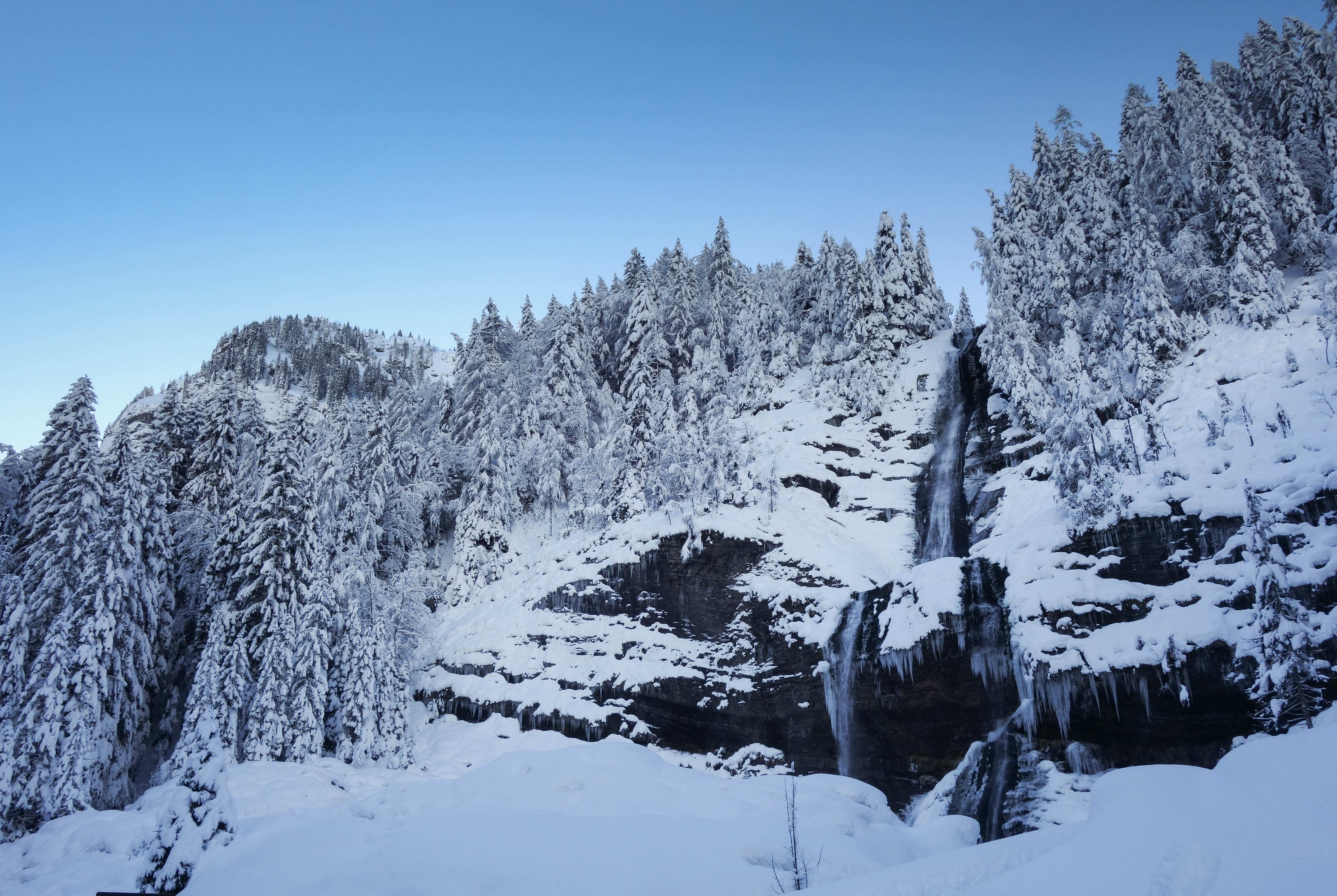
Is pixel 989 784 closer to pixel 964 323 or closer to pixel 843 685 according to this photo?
A: pixel 843 685

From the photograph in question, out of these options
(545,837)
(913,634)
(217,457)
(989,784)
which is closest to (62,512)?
(217,457)

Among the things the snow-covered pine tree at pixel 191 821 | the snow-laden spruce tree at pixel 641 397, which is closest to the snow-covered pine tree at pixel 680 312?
the snow-laden spruce tree at pixel 641 397

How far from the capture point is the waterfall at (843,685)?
19.7 m

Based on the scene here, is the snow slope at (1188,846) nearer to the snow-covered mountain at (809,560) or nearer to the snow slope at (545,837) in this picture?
the snow-covered mountain at (809,560)

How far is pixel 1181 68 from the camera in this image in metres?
36.1

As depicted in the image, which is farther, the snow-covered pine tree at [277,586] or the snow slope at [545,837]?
the snow-covered pine tree at [277,586]

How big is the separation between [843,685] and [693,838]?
12073 mm

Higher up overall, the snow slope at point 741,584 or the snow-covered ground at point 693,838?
the snow slope at point 741,584

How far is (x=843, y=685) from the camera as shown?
20.1 m

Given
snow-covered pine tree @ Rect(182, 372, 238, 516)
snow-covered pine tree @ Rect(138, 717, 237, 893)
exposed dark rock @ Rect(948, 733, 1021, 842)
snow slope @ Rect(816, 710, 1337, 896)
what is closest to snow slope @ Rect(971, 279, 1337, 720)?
exposed dark rock @ Rect(948, 733, 1021, 842)

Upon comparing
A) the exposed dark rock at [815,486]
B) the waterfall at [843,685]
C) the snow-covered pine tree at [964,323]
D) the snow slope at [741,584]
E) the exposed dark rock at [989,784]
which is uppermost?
the snow-covered pine tree at [964,323]

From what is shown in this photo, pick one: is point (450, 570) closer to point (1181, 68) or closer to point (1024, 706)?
point (1024, 706)

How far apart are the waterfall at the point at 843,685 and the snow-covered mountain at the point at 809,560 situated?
12cm

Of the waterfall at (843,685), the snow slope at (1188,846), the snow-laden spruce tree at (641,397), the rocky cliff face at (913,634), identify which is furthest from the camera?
the snow-laden spruce tree at (641,397)
